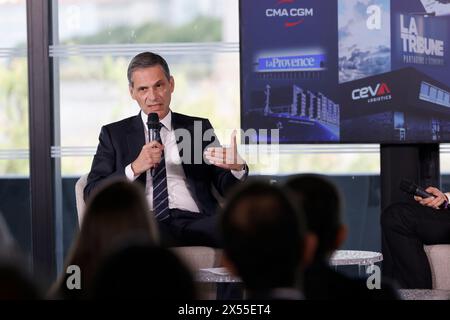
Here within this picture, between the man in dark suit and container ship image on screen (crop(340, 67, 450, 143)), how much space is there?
2.58 ft

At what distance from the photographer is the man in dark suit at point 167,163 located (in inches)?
176

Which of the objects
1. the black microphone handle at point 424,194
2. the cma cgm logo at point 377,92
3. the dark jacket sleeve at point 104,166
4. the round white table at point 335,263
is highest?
the cma cgm logo at point 377,92

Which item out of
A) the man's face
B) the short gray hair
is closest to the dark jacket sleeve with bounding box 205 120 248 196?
the man's face

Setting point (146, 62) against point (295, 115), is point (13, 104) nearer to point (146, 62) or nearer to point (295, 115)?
point (146, 62)

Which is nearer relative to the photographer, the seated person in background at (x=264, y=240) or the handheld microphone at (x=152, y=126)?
the seated person in background at (x=264, y=240)

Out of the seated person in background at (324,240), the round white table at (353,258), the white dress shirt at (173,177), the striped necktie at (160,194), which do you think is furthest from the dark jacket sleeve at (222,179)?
the seated person in background at (324,240)

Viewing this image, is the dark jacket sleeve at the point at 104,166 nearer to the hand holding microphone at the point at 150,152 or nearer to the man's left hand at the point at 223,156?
the hand holding microphone at the point at 150,152

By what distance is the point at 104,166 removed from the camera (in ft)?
14.8

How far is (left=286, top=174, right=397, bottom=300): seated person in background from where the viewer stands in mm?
1973

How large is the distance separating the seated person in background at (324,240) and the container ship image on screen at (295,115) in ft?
8.46

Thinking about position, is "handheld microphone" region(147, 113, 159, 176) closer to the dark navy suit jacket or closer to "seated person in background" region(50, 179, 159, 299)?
the dark navy suit jacket

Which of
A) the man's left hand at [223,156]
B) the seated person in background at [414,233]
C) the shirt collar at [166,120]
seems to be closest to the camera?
the man's left hand at [223,156]
